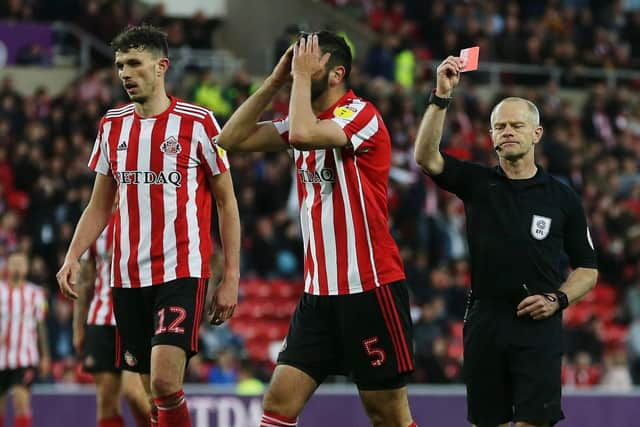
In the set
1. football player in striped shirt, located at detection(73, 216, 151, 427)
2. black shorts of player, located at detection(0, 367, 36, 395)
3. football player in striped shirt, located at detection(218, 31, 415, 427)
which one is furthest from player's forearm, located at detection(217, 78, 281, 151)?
black shorts of player, located at detection(0, 367, 36, 395)

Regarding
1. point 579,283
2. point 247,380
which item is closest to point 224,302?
point 579,283

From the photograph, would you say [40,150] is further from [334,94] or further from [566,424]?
[334,94]

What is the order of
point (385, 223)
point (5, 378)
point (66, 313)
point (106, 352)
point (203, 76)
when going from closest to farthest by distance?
point (385, 223)
point (106, 352)
point (5, 378)
point (66, 313)
point (203, 76)

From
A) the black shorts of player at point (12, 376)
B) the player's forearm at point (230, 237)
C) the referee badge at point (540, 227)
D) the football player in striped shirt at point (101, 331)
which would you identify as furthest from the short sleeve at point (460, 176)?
the black shorts of player at point (12, 376)

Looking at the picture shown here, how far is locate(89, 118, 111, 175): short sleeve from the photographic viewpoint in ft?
23.4

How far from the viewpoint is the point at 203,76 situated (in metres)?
18.7

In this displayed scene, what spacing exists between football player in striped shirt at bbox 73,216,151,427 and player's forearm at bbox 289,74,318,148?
3185 millimetres

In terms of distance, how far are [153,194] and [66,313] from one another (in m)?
7.82

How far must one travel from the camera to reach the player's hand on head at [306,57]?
6.19 metres

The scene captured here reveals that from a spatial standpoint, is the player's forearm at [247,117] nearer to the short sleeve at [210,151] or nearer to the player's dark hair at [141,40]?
the short sleeve at [210,151]

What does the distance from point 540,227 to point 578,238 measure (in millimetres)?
262

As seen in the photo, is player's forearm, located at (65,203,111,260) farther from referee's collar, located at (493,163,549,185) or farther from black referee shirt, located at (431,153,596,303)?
referee's collar, located at (493,163,549,185)

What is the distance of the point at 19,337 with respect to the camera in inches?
493

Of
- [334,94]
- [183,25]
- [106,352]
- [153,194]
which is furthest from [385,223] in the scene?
[183,25]
